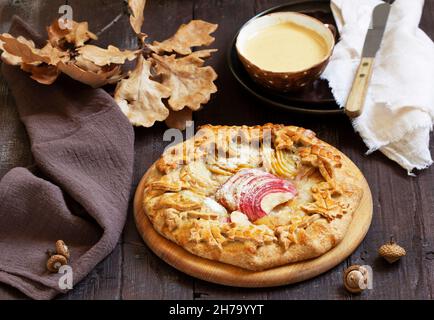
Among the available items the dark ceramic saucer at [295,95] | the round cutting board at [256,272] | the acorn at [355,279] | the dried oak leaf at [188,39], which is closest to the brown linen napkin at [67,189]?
the round cutting board at [256,272]

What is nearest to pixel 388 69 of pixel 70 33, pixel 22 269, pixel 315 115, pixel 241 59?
pixel 315 115

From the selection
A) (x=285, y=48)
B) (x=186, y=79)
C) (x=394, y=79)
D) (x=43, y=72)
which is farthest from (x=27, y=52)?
(x=394, y=79)

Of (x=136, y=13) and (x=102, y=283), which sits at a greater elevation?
(x=136, y=13)

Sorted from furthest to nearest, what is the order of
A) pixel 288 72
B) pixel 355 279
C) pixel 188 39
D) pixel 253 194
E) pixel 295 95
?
pixel 188 39 < pixel 295 95 < pixel 288 72 < pixel 253 194 < pixel 355 279

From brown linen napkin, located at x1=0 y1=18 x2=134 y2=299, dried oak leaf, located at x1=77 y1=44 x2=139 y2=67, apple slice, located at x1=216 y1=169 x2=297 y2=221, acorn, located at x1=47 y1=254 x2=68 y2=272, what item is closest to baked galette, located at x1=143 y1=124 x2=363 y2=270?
apple slice, located at x1=216 y1=169 x2=297 y2=221

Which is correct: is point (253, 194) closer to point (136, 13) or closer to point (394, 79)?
point (394, 79)
